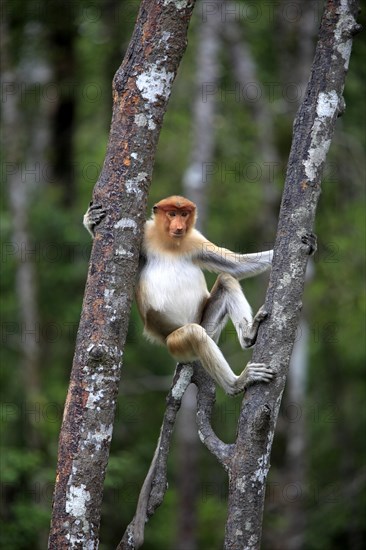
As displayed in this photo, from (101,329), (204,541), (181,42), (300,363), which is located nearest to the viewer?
(101,329)

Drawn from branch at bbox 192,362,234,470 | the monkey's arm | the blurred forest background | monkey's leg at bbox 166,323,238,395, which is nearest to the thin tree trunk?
the blurred forest background

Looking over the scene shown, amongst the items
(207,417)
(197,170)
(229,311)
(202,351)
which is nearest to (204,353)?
(202,351)

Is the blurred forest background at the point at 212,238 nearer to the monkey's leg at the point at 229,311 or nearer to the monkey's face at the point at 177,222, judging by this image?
the monkey's leg at the point at 229,311

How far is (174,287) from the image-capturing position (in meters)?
5.42

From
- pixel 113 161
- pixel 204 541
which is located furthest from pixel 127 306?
pixel 204 541

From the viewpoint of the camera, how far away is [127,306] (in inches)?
165

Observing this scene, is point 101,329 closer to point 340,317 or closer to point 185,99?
point 340,317

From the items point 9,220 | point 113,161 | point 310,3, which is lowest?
point 113,161

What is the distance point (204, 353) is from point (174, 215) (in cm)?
99

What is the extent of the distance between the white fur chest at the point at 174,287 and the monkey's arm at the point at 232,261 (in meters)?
0.10

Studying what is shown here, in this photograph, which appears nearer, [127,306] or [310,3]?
[127,306]

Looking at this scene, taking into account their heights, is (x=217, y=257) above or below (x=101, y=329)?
above

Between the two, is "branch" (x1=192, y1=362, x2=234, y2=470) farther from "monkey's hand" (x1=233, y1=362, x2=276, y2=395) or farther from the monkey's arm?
the monkey's arm

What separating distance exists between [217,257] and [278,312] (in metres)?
1.46
